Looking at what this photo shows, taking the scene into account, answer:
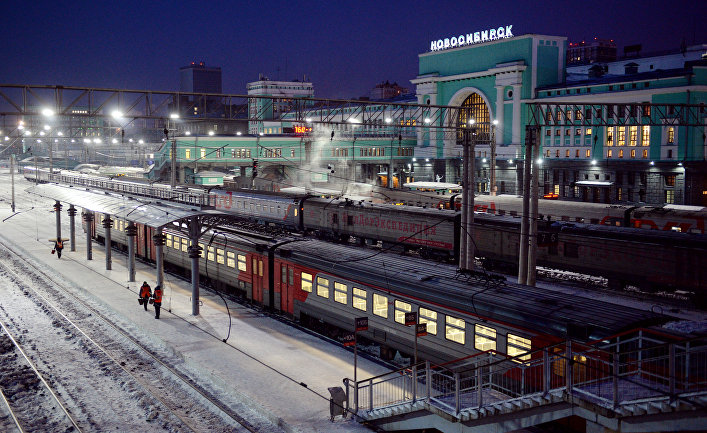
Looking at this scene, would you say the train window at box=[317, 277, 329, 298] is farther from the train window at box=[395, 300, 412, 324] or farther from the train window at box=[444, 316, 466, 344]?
the train window at box=[444, 316, 466, 344]

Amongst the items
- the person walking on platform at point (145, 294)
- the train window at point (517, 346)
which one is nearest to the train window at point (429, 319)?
the train window at point (517, 346)

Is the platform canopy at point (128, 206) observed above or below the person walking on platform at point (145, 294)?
above

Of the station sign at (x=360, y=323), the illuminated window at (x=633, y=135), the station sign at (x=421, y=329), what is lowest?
the station sign at (x=421, y=329)

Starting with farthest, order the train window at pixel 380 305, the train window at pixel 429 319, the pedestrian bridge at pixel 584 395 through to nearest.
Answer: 1. the train window at pixel 380 305
2. the train window at pixel 429 319
3. the pedestrian bridge at pixel 584 395

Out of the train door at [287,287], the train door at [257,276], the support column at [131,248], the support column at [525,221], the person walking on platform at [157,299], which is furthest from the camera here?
the support column at [131,248]

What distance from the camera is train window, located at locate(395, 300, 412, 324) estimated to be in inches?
655

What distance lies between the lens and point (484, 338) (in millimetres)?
14391

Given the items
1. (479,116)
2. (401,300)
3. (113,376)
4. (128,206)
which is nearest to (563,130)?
(479,116)

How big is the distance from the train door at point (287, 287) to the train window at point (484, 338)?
849 cm

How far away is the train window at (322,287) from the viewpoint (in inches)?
781

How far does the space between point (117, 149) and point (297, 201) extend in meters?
103

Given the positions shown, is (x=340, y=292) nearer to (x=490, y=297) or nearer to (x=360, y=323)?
(x=360, y=323)

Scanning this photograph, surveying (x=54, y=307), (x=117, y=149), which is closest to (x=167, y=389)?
(x=54, y=307)

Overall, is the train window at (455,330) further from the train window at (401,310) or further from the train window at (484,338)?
the train window at (401,310)
